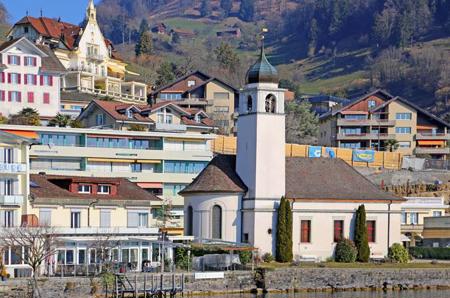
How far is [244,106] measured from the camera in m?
84.8

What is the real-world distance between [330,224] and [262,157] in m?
7.19

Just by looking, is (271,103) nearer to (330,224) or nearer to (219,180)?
(219,180)

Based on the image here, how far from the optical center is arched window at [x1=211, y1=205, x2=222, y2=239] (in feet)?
273

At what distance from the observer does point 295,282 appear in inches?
2950

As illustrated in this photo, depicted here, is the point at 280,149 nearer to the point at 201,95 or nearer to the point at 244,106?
the point at 244,106

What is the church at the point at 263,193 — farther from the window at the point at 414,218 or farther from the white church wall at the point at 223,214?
the window at the point at 414,218

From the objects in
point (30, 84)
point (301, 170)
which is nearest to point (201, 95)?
point (30, 84)

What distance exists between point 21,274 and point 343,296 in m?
19.5

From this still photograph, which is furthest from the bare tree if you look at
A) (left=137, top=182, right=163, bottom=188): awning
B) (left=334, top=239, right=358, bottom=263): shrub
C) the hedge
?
the hedge

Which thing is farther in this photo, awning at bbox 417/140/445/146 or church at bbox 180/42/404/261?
awning at bbox 417/140/445/146

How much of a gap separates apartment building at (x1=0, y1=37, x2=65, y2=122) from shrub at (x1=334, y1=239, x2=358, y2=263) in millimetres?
41682

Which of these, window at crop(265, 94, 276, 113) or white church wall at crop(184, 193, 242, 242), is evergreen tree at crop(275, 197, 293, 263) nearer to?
white church wall at crop(184, 193, 242, 242)

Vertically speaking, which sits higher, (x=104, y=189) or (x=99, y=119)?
(x=99, y=119)

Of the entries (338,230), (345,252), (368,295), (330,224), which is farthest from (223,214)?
(368,295)
